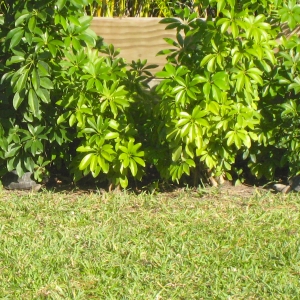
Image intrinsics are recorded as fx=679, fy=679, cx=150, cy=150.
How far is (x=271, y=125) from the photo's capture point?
210 inches

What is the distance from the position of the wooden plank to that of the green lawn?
128 centimetres

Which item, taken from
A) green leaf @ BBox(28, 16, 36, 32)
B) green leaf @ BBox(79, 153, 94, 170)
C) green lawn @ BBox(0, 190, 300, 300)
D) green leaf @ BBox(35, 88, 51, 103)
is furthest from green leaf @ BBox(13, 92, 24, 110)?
green lawn @ BBox(0, 190, 300, 300)

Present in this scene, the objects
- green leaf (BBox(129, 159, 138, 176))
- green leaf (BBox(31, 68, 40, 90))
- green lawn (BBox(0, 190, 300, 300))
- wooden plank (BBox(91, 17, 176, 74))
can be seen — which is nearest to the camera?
green lawn (BBox(0, 190, 300, 300))

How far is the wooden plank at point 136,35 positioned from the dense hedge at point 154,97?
34cm

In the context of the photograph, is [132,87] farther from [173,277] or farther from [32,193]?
[173,277]

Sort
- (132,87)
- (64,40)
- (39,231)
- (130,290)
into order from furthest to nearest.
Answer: (132,87) < (64,40) < (39,231) < (130,290)

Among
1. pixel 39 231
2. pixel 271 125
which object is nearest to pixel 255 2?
pixel 271 125

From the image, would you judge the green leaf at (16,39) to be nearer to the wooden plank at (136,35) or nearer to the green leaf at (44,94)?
the green leaf at (44,94)

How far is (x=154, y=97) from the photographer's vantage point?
5418 millimetres

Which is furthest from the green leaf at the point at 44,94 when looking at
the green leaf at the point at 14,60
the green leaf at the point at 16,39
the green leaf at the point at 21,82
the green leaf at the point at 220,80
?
the green leaf at the point at 220,80

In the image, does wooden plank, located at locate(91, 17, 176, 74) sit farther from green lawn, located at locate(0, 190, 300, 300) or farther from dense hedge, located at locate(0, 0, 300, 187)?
green lawn, located at locate(0, 190, 300, 300)

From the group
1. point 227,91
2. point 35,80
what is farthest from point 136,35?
point 35,80

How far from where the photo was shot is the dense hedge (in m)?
4.80

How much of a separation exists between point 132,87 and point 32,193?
3.80ft
